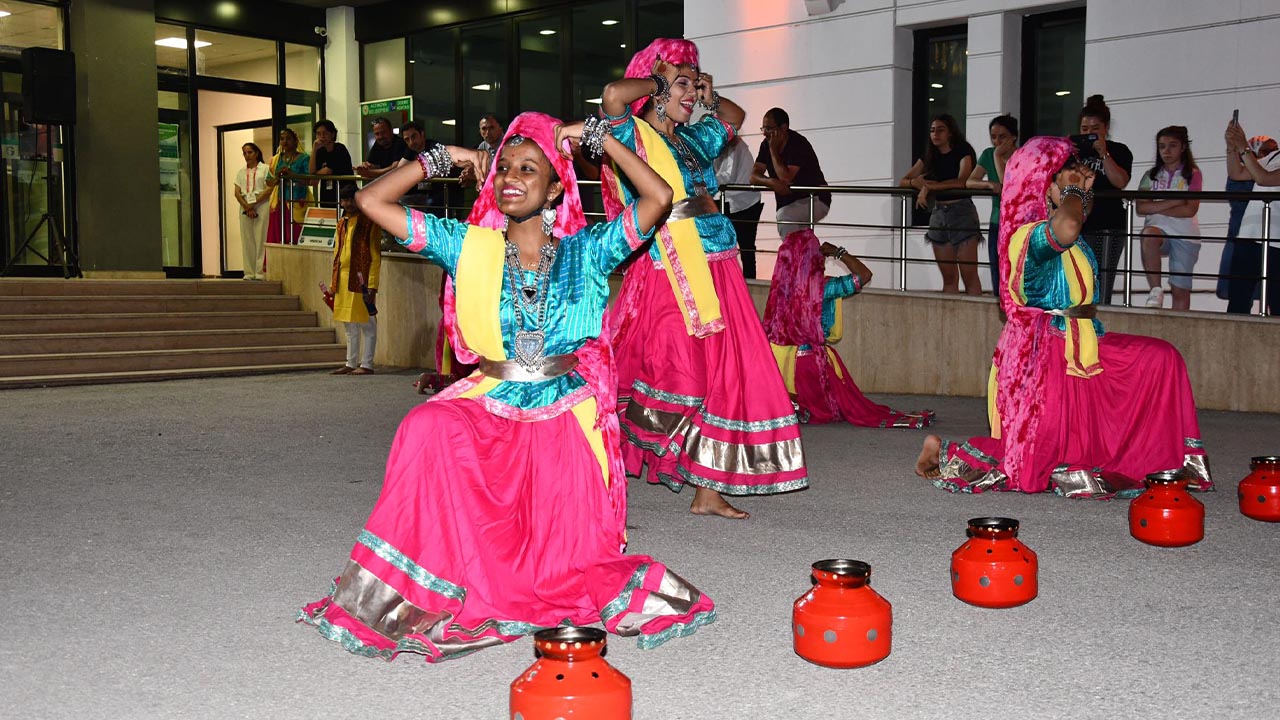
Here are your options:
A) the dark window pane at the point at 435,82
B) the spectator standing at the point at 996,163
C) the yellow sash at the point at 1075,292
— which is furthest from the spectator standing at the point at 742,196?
the dark window pane at the point at 435,82

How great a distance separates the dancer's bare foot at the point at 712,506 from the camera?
4840 mm

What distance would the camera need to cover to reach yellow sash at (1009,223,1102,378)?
5.29 metres

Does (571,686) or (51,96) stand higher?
(51,96)

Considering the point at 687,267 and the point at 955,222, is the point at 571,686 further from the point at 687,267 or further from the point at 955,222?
the point at 955,222

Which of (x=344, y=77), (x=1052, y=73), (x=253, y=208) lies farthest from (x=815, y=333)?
(x=344, y=77)

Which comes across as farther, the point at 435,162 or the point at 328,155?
the point at 328,155

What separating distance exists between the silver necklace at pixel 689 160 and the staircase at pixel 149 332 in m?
7.86

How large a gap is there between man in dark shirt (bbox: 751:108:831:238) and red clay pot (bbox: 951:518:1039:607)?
6.71 m

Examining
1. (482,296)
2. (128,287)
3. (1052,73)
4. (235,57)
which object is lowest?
(128,287)

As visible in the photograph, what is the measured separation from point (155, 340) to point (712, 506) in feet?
29.1

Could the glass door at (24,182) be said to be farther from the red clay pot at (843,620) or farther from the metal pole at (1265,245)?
the red clay pot at (843,620)

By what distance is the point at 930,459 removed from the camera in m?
5.76

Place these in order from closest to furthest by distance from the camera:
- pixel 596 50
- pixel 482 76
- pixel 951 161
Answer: pixel 951 161 < pixel 596 50 < pixel 482 76

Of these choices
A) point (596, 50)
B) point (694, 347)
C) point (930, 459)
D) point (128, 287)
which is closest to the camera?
point (694, 347)
